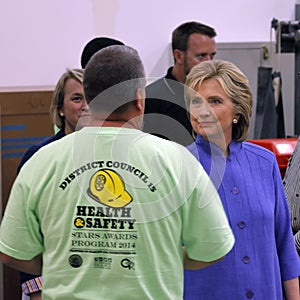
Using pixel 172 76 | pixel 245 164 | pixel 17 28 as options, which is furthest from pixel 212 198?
pixel 17 28

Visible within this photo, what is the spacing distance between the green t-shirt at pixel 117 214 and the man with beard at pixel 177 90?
51 cm

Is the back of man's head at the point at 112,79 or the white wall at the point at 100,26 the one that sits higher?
the back of man's head at the point at 112,79

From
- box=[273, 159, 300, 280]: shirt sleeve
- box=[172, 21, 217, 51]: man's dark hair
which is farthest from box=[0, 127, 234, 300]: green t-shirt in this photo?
box=[172, 21, 217, 51]: man's dark hair

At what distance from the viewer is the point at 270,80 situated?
3963 mm

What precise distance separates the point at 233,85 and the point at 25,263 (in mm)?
783

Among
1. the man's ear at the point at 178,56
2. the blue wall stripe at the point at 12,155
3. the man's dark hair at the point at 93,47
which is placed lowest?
the blue wall stripe at the point at 12,155

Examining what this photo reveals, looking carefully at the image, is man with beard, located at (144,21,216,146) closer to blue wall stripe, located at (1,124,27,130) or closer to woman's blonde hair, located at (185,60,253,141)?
woman's blonde hair, located at (185,60,253,141)

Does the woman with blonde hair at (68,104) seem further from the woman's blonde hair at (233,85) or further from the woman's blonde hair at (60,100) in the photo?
the woman's blonde hair at (233,85)

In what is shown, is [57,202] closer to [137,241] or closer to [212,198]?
[137,241]

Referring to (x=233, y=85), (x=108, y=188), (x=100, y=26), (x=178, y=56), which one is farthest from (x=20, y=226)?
(x=100, y=26)

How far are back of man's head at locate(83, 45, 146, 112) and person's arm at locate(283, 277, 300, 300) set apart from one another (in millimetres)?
813

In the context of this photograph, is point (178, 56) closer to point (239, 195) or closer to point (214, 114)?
point (214, 114)

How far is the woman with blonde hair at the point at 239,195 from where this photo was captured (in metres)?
1.94

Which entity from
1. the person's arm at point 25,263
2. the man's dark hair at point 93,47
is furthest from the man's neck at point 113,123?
the man's dark hair at point 93,47
